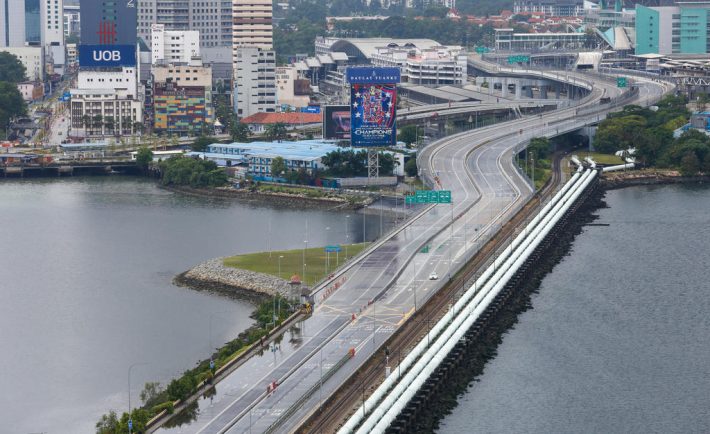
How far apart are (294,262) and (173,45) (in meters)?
71.9

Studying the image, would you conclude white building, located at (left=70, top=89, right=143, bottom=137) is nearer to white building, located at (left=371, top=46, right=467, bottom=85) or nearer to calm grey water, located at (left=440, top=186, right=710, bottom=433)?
white building, located at (left=371, top=46, right=467, bottom=85)

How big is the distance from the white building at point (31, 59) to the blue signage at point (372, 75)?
72325mm

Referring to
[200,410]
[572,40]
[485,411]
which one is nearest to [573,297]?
[485,411]

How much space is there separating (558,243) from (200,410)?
106 feet

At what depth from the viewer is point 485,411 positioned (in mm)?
51625

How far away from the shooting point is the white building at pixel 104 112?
121 meters

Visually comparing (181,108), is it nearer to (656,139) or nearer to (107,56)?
(107,56)

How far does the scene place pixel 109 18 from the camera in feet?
487

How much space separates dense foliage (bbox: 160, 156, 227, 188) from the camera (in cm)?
10044

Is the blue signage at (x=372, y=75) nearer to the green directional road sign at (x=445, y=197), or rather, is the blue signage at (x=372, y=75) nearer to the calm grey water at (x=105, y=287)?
the calm grey water at (x=105, y=287)

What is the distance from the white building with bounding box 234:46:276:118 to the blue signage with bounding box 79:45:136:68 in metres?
10.00

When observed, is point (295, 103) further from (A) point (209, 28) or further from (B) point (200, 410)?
(B) point (200, 410)

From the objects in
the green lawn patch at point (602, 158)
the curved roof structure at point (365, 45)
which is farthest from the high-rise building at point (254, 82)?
the curved roof structure at point (365, 45)

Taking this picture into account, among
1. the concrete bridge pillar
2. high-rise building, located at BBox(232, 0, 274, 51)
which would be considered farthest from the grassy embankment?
the concrete bridge pillar
